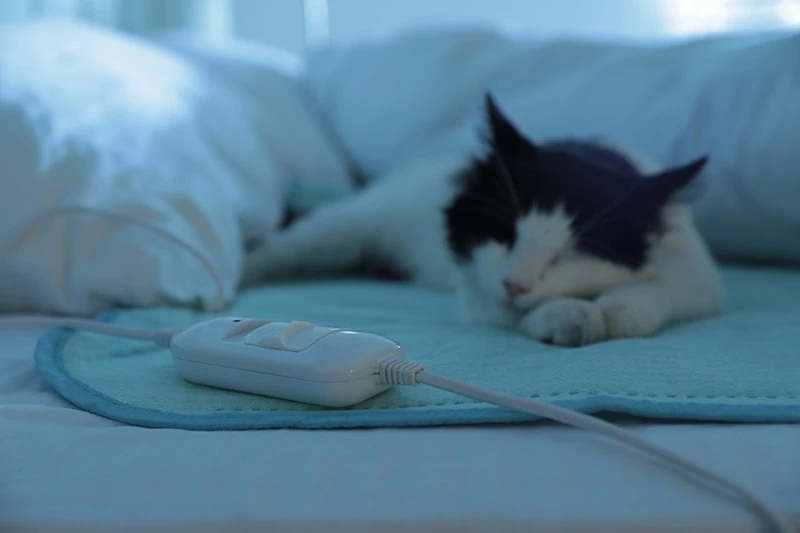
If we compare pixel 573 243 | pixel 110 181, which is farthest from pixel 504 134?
pixel 110 181

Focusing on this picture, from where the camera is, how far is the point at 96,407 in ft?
2.05

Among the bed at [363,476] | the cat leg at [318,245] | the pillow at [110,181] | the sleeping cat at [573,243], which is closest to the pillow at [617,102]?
the sleeping cat at [573,243]

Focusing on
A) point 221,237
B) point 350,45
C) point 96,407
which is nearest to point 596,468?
point 96,407

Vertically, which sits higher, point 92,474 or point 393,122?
point 393,122

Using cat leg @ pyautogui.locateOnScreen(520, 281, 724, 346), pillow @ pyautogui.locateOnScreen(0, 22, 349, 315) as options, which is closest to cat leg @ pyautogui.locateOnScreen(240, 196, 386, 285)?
pillow @ pyautogui.locateOnScreen(0, 22, 349, 315)

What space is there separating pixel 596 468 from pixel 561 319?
0.38 meters

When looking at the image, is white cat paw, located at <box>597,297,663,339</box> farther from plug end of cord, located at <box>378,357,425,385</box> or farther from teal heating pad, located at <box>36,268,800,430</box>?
plug end of cord, located at <box>378,357,425,385</box>

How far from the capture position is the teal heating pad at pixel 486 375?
58cm

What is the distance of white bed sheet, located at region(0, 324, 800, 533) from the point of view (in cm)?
45

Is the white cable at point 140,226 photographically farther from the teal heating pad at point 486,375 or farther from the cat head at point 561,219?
the cat head at point 561,219

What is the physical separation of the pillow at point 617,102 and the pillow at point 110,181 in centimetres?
48

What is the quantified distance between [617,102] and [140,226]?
0.94 meters

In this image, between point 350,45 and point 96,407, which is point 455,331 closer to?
point 96,407

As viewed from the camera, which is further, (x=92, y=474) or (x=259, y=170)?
(x=259, y=170)
